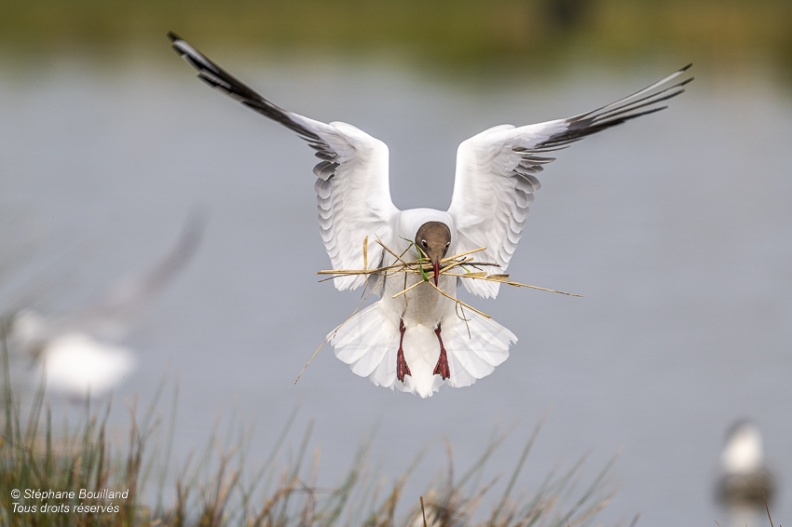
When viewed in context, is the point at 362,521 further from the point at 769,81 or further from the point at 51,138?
the point at 769,81

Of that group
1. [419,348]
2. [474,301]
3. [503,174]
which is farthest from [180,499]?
[474,301]

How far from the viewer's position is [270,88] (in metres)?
23.9

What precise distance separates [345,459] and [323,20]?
21.1 metres

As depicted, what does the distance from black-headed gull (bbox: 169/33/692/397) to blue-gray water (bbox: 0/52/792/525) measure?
69 cm

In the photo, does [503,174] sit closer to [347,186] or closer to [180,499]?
[347,186]

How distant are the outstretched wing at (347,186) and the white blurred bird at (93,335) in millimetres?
1708

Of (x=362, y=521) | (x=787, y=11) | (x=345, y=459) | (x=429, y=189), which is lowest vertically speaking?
(x=345, y=459)

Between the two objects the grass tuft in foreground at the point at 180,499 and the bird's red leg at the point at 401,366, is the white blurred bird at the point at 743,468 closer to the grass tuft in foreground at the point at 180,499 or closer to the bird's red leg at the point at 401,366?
the grass tuft in foreground at the point at 180,499

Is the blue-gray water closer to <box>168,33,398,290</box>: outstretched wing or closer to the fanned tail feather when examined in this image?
the fanned tail feather

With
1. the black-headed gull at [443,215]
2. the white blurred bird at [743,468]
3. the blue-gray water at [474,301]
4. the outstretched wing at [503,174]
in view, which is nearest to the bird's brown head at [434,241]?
the black-headed gull at [443,215]

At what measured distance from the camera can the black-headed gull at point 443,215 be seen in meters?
4.96

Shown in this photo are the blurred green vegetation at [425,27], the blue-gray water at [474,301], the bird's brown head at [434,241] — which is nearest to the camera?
the bird's brown head at [434,241]

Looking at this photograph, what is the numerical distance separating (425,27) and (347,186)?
81.5 ft

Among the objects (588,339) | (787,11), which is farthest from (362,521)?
(787,11)
